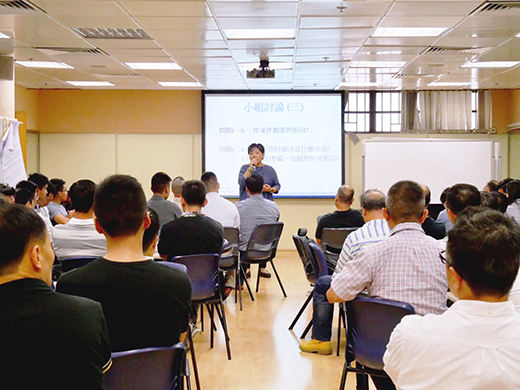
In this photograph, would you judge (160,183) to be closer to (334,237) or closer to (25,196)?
(25,196)

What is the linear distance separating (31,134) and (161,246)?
24.4 feet

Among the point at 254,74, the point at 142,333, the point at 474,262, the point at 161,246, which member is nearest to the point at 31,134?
the point at 254,74

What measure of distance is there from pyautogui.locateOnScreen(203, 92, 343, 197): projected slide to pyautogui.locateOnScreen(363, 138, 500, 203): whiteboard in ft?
2.34

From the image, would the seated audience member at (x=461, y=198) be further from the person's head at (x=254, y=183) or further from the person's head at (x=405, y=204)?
the person's head at (x=254, y=183)

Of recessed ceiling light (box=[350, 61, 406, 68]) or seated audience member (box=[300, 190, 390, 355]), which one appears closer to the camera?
seated audience member (box=[300, 190, 390, 355])

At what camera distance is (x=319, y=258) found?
13.9 feet

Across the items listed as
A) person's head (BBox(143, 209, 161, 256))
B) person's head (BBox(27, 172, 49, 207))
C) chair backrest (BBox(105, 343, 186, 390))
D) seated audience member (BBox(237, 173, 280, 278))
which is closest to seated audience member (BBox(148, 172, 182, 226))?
seated audience member (BBox(237, 173, 280, 278))

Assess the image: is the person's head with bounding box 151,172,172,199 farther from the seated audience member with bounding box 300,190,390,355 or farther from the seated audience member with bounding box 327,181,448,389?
the seated audience member with bounding box 327,181,448,389

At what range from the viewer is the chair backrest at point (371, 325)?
253 centimetres

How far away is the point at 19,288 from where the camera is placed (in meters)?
1.40

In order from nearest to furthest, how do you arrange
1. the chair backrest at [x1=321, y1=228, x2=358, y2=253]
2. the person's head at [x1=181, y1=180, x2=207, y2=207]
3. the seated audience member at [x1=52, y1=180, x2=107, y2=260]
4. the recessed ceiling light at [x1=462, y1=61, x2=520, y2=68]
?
1. the seated audience member at [x1=52, y1=180, x2=107, y2=260]
2. the person's head at [x1=181, y1=180, x2=207, y2=207]
3. the chair backrest at [x1=321, y1=228, x2=358, y2=253]
4. the recessed ceiling light at [x1=462, y1=61, x2=520, y2=68]

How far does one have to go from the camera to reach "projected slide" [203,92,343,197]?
9930mm

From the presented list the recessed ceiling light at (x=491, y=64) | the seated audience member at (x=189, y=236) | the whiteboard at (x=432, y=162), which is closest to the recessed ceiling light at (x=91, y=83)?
the whiteboard at (x=432, y=162)

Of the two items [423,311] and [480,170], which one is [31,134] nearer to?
[480,170]
